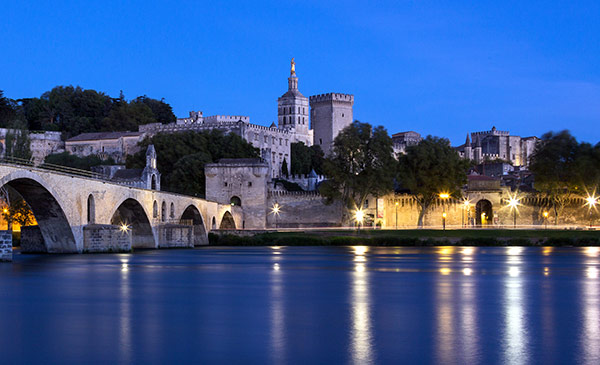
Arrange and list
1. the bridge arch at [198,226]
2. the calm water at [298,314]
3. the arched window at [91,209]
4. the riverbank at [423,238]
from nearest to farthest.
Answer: the calm water at [298,314], the arched window at [91,209], the riverbank at [423,238], the bridge arch at [198,226]

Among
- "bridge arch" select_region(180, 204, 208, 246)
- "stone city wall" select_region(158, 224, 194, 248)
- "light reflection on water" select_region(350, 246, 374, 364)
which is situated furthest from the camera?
"bridge arch" select_region(180, 204, 208, 246)

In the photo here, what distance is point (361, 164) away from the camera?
74062 millimetres

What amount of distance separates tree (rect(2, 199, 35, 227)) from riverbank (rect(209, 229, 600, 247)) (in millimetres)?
16264

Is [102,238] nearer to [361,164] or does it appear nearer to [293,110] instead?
[361,164]

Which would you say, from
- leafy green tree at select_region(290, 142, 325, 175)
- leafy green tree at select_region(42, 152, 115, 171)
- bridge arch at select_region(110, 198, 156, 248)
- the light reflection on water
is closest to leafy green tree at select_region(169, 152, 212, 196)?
leafy green tree at select_region(42, 152, 115, 171)

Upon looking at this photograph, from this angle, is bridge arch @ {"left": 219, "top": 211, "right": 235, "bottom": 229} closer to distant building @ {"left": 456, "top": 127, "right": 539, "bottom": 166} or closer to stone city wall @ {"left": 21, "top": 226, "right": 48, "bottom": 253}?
stone city wall @ {"left": 21, "top": 226, "right": 48, "bottom": 253}

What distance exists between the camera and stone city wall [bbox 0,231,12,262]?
35.3m

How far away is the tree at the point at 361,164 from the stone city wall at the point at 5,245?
41.3m

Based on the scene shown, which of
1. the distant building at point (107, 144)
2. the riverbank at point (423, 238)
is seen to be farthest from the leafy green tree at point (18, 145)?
the riverbank at point (423, 238)

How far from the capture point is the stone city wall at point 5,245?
116ft

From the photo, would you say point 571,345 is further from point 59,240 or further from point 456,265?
point 59,240

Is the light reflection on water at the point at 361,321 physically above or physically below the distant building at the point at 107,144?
below

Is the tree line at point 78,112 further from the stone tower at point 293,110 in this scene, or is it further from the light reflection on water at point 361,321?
the light reflection on water at point 361,321

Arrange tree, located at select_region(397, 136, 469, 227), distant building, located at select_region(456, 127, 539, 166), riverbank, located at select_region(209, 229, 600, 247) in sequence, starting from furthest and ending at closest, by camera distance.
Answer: distant building, located at select_region(456, 127, 539, 166)
tree, located at select_region(397, 136, 469, 227)
riverbank, located at select_region(209, 229, 600, 247)
